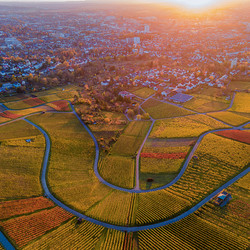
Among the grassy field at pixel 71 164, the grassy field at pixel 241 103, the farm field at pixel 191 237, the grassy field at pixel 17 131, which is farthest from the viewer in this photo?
the grassy field at pixel 241 103

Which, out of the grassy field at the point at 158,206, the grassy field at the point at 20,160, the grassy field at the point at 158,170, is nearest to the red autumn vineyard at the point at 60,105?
the grassy field at the point at 20,160

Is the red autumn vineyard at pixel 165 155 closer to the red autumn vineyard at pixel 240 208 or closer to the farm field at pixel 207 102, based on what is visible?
the red autumn vineyard at pixel 240 208

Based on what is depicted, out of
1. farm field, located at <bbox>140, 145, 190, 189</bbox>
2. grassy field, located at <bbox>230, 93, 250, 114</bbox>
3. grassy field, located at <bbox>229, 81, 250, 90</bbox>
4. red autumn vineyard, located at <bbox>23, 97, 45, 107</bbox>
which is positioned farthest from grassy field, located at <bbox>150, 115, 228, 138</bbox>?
red autumn vineyard, located at <bbox>23, 97, 45, 107</bbox>

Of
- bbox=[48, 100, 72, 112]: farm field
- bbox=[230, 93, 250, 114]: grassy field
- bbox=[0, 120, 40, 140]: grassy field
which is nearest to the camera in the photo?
bbox=[0, 120, 40, 140]: grassy field

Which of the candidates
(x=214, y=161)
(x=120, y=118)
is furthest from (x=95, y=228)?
(x=120, y=118)

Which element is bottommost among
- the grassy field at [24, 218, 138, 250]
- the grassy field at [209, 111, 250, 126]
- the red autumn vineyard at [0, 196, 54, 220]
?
the red autumn vineyard at [0, 196, 54, 220]

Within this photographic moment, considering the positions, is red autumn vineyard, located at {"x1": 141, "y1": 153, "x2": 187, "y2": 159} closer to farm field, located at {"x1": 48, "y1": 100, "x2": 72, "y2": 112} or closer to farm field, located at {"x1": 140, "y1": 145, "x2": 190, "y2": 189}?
farm field, located at {"x1": 140, "y1": 145, "x2": 190, "y2": 189}

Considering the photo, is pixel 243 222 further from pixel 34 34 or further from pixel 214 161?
pixel 34 34
